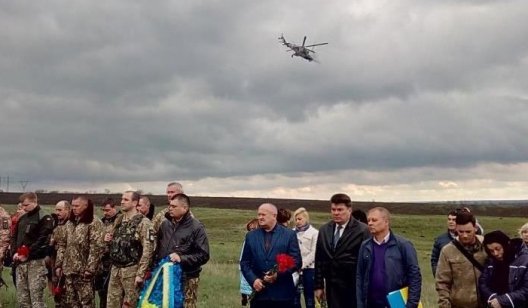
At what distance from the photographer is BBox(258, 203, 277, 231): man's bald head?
8.99 m

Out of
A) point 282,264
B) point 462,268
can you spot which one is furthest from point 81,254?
point 462,268

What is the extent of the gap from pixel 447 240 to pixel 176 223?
417 centimetres

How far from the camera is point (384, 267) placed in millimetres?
7895

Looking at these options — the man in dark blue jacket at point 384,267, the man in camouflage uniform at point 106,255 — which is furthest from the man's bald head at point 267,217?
the man in camouflage uniform at point 106,255

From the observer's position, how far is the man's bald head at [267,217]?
899 cm

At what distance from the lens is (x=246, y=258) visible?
9250 mm

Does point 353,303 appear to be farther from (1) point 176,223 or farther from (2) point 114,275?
(2) point 114,275

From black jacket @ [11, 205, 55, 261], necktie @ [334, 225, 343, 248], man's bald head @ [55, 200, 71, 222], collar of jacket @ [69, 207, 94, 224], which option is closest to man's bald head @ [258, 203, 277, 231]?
necktie @ [334, 225, 343, 248]

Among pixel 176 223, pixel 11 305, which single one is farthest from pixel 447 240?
pixel 11 305

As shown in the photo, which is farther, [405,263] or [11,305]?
[11,305]

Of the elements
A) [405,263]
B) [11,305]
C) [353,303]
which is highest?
[405,263]

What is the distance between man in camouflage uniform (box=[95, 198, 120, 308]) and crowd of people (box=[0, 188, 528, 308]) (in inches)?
0.8

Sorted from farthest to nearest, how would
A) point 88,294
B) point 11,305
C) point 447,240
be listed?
point 11,305
point 88,294
point 447,240

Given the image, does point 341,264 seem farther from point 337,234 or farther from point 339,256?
point 337,234
